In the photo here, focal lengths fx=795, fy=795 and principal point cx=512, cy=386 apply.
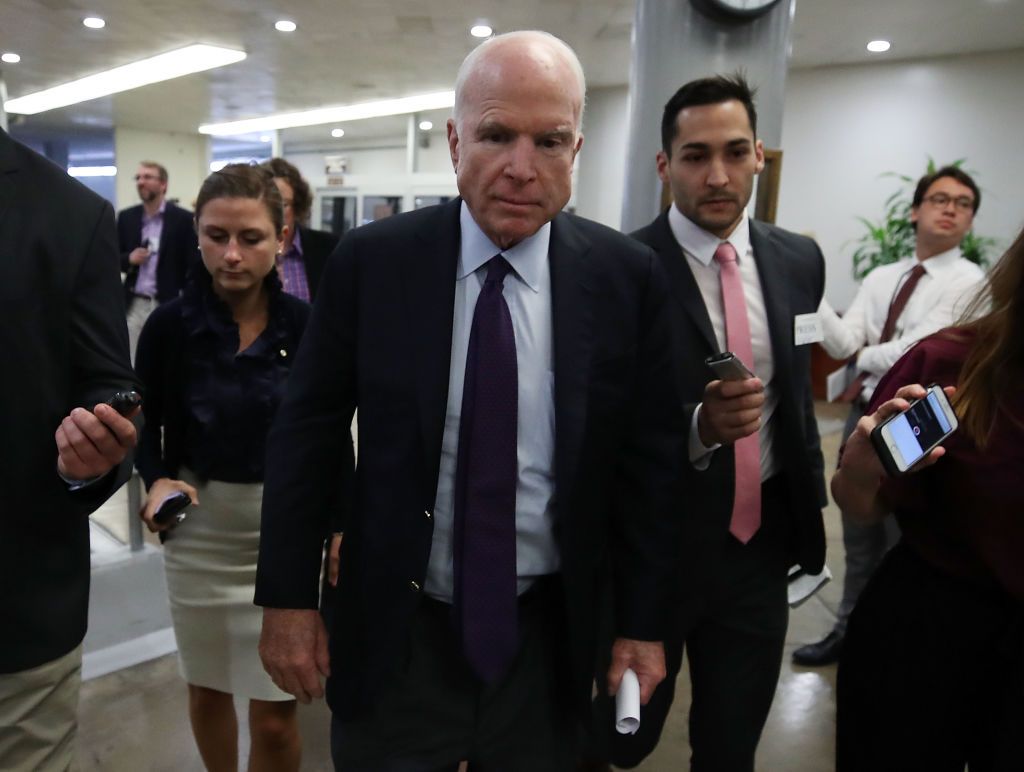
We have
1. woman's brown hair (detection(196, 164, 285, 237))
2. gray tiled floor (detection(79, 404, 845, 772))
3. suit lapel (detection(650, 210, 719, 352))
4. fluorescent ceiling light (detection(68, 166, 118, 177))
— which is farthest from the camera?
fluorescent ceiling light (detection(68, 166, 118, 177))

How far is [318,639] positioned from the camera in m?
1.40

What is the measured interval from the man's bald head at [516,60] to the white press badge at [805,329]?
34.9 inches

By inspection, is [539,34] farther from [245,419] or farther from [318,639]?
[245,419]

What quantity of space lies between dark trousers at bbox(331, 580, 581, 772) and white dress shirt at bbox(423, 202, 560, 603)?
10cm

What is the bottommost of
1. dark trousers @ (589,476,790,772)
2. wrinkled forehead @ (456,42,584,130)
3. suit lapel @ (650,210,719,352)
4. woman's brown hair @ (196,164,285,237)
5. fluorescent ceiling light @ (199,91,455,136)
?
dark trousers @ (589,476,790,772)

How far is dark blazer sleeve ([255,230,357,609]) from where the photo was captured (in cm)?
135

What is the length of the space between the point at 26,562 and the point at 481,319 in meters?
0.86

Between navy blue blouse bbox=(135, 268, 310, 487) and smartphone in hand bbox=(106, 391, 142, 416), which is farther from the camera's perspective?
navy blue blouse bbox=(135, 268, 310, 487)

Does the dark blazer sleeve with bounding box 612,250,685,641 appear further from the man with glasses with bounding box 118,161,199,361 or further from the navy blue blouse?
the man with glasses with bounding box 118,161,199,361

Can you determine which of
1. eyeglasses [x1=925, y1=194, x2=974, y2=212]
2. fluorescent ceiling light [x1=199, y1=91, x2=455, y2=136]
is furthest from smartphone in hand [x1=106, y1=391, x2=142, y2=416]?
fluorescent ceiling light [x1=199, y1=91, x2=455, y2=136]

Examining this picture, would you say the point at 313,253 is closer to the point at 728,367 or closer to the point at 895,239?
the point at 728,367

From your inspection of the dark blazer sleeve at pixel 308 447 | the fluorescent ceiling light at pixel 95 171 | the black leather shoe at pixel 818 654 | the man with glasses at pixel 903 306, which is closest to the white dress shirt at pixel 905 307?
the man with glasses at pixel 903 306

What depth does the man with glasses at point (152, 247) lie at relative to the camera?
5570 mm

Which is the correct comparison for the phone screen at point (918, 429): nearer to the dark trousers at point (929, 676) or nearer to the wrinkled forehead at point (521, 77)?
the dark trousers at point (929, 676)
